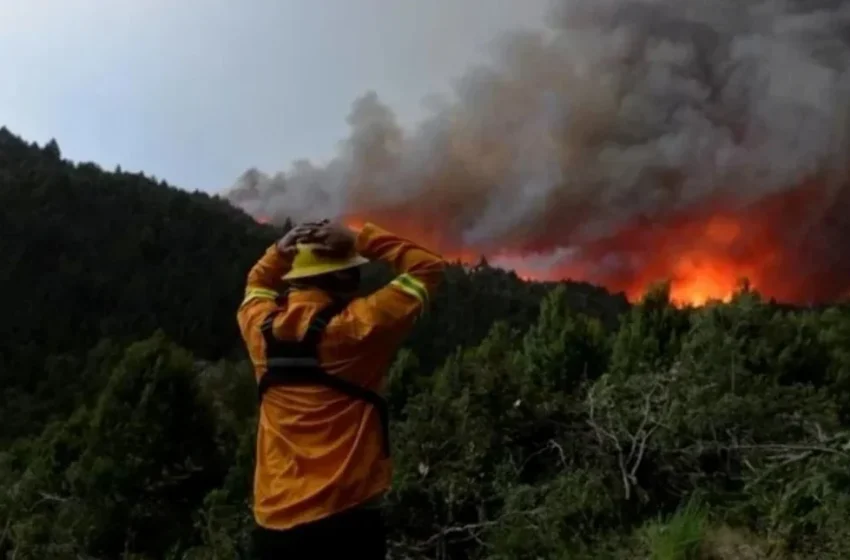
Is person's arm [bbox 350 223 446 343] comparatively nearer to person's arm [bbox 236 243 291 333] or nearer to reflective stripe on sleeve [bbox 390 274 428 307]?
reflective stripe on sleeve [bbox 390 274 428 307]

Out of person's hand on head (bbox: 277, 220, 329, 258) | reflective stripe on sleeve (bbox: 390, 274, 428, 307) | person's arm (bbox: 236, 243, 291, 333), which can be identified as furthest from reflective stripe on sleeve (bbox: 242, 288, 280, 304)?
reflective stripe on sleeve (bbox: 390, 274, 428, 307)

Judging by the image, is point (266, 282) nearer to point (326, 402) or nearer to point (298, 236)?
point (298, 236)

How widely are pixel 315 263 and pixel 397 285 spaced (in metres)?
0.28

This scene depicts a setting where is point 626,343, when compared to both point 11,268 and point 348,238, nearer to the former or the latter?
point 348,238

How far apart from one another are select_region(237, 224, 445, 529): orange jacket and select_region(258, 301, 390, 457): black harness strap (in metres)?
0.02

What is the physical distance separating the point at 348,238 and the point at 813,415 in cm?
404

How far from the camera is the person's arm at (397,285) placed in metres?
3.19

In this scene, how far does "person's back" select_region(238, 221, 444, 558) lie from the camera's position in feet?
10.5

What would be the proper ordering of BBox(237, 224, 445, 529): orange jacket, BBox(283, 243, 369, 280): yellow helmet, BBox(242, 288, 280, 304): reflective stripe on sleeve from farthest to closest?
BBox(242, 288, 280, 304): reflective stripe on sleeve, BBox(283, 243, 369, 280): yellow helmet, BBox(237, 224, 445, 529): orange jacket

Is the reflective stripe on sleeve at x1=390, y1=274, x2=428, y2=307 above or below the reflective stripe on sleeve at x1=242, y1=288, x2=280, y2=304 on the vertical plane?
below

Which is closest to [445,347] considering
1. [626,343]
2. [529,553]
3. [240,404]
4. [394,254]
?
[240,404]

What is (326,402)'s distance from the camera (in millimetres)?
A: 3221

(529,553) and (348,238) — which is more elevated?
(348,238)

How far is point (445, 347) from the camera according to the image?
3030cm
